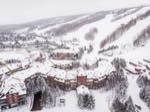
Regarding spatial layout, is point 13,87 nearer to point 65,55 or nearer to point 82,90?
point 82,90

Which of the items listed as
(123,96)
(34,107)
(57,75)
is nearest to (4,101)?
(34,107)

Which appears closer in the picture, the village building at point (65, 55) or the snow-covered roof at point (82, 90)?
the snow-covered roof at point (82, 90)

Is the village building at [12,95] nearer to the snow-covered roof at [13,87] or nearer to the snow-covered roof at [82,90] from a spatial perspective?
the snow-covered roof at [13,87]

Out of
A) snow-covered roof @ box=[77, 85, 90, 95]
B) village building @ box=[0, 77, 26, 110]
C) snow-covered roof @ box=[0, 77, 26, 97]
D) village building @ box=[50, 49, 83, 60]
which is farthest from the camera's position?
village building @ box=[50, 49, 83, 60]

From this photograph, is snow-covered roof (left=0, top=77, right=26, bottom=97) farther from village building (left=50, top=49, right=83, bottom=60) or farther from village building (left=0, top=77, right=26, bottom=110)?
village building (left=50, top=49, right=83, bottom=60)

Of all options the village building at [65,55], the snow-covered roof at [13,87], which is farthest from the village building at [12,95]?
the village building at [65,55]

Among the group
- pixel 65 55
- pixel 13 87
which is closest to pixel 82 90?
pixel 13 87

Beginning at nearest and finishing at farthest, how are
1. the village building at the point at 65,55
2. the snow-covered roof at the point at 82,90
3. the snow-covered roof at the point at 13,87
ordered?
the snow-covered roof at the point at 13,87 → the snow-covered roof at the point at 82,90 → the village building at the point at 65,55

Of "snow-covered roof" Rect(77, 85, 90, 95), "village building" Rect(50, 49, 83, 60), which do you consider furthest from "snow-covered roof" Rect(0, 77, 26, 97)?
"village building" Rect(50, 49, 83, 60)

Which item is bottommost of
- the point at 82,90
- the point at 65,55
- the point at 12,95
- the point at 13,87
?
the point at 65,55

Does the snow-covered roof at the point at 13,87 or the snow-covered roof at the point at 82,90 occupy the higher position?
the snow-covered roof at the point at 13,87

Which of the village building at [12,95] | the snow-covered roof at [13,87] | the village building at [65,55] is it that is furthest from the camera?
the village building at [65,55]

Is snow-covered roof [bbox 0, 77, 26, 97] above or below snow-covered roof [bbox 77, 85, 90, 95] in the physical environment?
above
